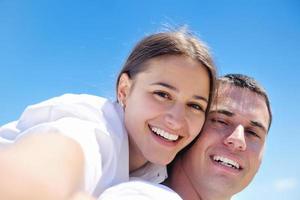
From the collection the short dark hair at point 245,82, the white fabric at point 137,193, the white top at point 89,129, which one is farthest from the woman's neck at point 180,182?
the white fabric at point 137,193

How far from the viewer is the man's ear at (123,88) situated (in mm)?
3043

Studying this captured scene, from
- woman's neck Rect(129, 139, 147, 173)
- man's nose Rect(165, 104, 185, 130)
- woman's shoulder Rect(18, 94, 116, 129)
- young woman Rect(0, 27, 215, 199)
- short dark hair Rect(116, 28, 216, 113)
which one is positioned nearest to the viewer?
young woman Rect(0, 27, 215, 199)

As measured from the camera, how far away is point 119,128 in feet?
8.06

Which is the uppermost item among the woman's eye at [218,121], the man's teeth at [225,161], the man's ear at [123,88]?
the woman's eye at [218,121]

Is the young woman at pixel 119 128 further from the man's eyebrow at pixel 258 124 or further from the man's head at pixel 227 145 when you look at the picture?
the man's eyebrow at pixel 258 124

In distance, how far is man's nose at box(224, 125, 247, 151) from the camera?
3590mm

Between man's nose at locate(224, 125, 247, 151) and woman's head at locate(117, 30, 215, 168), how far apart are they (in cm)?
65

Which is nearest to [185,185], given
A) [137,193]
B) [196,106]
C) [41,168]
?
[196,106]

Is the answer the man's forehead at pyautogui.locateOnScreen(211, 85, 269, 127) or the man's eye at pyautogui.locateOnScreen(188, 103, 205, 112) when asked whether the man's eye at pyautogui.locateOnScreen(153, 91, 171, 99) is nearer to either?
the man's eye at pyautogui.locateOnScreen(188, 103, 205, 112)

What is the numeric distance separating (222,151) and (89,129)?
6.50 ft

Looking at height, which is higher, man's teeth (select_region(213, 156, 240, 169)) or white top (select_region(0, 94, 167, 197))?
man's teeth (select_region(213, 156, 240, 169))

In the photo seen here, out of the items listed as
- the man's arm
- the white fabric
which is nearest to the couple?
the man's arm

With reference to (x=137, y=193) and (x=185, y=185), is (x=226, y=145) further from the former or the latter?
(x=137, y=193)

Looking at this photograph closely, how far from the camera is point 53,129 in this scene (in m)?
1.69
